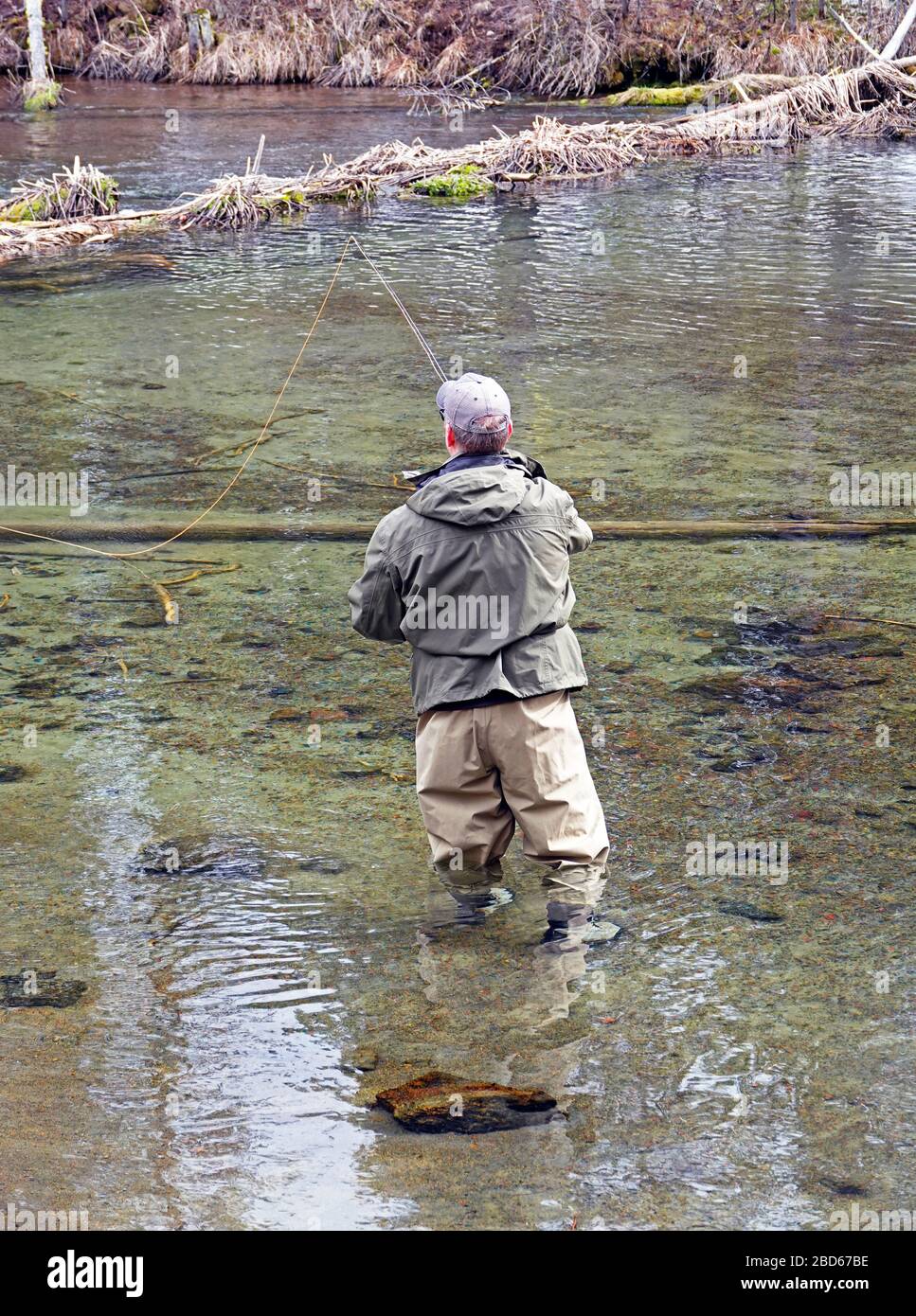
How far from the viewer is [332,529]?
6918 millimetres

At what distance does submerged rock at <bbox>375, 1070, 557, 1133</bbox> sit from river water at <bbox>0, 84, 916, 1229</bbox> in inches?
1.7

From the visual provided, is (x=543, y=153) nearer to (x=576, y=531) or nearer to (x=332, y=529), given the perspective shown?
(x=332, y=529)

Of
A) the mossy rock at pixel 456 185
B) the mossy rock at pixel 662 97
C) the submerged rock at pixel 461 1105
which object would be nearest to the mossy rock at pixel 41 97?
the mossy rock at pixel 662 97

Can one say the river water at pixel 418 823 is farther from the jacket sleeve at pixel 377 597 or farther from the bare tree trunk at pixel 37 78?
the bare tree trunk at pixel 37 78

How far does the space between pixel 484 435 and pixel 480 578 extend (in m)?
0.36

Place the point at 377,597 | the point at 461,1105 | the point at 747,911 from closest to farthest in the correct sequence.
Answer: the point at 461,1105 → the point at 377,597 → the point at 747,911

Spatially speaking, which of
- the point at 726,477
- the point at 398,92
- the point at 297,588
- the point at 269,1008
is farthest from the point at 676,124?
the point at 269,1008

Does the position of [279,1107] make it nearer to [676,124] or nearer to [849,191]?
[849,191]

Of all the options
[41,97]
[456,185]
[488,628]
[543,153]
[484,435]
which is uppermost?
[41,97]

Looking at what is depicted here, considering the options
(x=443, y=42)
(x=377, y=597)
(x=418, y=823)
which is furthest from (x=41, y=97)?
(x=377, y=597)

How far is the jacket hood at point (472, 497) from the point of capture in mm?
3615

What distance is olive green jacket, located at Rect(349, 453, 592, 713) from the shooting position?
3.64m

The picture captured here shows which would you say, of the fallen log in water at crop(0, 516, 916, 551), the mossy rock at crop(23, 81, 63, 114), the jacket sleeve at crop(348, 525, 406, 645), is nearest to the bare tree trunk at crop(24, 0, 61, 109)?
the mossy rock at crop(23, 81, 63, 114)
